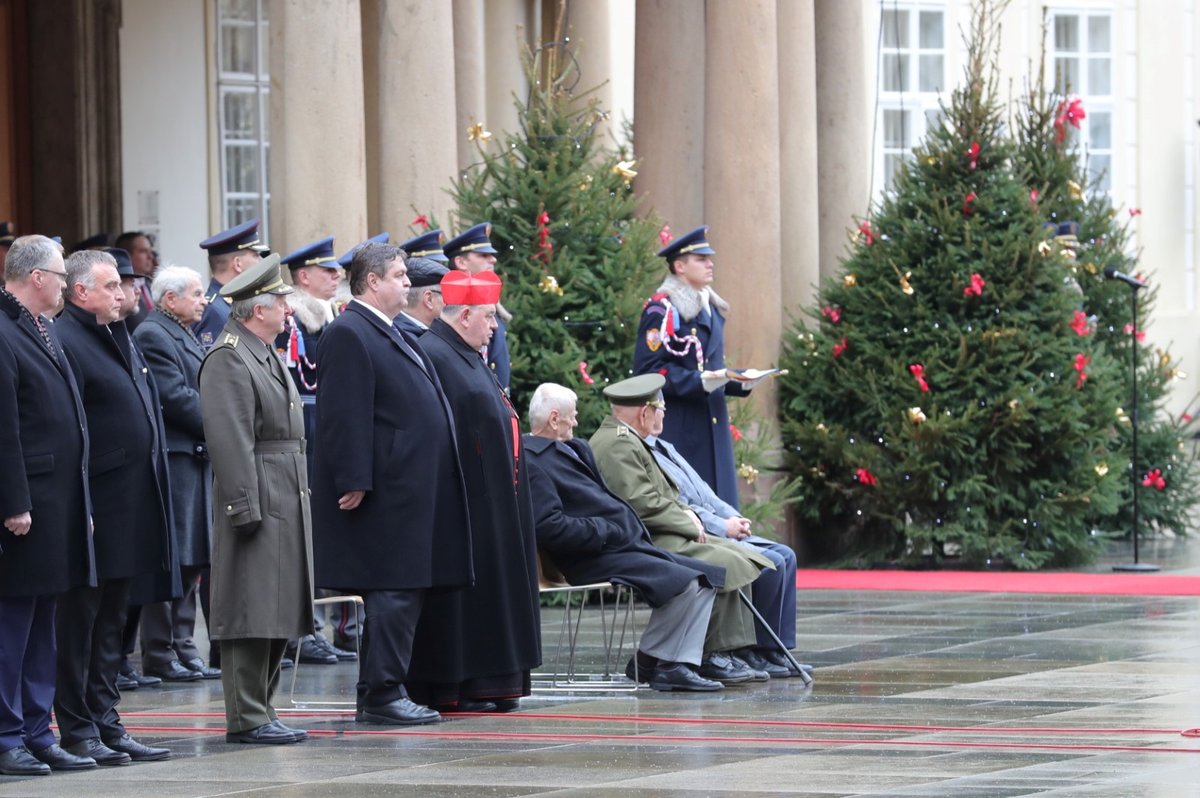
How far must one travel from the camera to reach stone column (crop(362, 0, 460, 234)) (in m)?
15.0

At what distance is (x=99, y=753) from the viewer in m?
8.25

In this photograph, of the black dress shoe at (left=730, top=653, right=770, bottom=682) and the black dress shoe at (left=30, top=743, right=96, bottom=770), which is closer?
the black dress shoe at (left=30, top=743, right=96, bottom=770)

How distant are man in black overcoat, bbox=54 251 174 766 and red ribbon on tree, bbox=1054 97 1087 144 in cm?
1349

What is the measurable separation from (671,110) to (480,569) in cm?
973

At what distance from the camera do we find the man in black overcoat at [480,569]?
31.8 ft

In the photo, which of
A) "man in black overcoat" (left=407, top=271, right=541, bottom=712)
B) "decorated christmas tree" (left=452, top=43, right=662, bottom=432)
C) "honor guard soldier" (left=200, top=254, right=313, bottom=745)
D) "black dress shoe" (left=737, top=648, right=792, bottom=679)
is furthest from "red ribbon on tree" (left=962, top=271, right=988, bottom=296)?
"honor guard soldier" (left=200, top=254, right=313, bottom=745)

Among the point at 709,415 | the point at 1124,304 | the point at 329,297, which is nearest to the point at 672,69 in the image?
the point at 1124,304

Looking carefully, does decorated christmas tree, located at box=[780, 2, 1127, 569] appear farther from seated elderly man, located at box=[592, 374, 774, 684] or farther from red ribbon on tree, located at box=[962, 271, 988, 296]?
seated elderly man, located at box=[592, 374, 774, 684]

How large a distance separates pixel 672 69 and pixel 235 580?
1095 centimetres

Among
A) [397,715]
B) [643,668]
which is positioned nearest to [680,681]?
[643,668]

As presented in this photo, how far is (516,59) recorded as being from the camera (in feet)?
78.4

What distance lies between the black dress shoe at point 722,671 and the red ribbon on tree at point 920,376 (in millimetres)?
6363

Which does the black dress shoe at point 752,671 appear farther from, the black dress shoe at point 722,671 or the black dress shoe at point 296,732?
the black dress shoe at point 296,732

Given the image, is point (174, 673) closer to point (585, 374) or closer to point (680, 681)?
point (680, 681)
